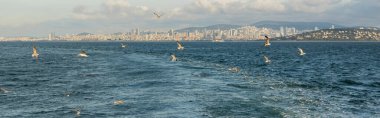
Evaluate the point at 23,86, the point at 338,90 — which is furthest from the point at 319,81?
the point at 23,86

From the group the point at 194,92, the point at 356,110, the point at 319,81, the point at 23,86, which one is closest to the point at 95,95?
the point at 194,92

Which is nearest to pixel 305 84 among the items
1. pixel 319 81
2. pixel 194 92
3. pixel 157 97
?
pixel 319 81

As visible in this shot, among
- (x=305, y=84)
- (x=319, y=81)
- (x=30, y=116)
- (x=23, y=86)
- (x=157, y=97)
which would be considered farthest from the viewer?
(x=319, y=81)

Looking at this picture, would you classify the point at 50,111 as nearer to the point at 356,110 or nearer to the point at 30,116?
the point at 30,116

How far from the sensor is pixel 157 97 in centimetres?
3712

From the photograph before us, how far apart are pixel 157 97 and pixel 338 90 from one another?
1695 centimetres

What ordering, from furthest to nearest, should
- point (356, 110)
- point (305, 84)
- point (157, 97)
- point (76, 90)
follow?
point (305, 84), point (76, 90), point (157, 97), point (356, 110)

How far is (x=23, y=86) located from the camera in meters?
47.0

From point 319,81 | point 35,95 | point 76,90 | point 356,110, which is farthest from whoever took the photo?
point 319,81

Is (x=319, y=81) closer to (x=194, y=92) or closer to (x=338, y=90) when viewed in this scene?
(x=338, y=90)

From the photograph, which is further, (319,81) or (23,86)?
(319,81)

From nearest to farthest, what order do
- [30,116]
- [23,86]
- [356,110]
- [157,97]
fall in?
[30,116] → [356,110] → [157,97] → [23,86]

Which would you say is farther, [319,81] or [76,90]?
[319,81]

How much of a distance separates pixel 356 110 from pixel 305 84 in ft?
54.9
